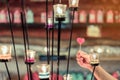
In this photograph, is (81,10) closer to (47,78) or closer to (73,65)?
(73,65)

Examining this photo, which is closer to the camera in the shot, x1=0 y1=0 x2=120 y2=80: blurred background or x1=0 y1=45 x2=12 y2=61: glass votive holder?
x1=0 y1=45 x2=12 y2=61: glass votive holder

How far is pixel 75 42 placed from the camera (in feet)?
7.91

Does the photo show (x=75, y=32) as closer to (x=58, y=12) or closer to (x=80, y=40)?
(x=80, y=40)

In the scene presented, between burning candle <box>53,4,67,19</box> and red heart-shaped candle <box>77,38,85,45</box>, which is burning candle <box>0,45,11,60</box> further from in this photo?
red heart-shaped candle <box>77,38,85,45</box>

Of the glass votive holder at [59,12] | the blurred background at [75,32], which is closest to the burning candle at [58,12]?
the glass votive holder at [59,12]

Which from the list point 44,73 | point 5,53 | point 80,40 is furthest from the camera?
point 80,40

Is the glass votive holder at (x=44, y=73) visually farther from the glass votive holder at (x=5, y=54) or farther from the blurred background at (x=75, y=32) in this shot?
the blurred background at (x=75, y=32)

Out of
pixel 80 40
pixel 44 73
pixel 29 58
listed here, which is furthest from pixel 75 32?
pixel 44 73

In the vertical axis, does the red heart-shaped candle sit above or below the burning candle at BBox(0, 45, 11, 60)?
below

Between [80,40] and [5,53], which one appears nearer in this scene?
[5,53]

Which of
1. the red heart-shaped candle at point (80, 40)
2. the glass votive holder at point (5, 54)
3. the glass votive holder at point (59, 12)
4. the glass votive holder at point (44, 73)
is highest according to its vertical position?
the glass votive holder at point (59, 12)

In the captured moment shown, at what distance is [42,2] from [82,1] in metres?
0.34

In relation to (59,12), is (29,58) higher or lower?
lower

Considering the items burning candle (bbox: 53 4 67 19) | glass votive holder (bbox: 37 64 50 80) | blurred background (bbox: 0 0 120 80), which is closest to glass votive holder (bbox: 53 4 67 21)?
burning candle (bbox: 53 4 67 19)
